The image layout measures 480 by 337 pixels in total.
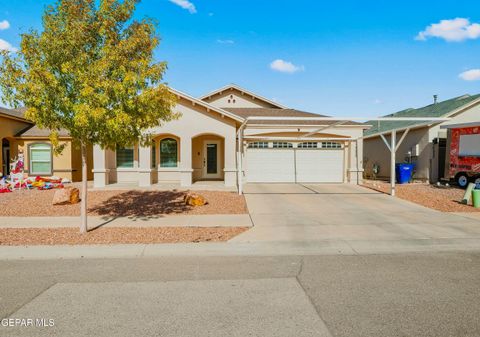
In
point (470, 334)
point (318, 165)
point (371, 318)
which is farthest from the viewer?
point (318, 165)

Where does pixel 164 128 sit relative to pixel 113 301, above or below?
above

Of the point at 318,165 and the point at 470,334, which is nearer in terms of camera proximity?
the point at 470,334

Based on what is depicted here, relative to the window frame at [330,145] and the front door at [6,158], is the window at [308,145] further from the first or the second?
the front door at [6,158]

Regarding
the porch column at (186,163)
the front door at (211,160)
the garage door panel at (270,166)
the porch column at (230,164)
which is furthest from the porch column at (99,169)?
the garage door panel at (270,166)

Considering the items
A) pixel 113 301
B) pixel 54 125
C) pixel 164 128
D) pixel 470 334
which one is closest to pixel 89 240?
pixel 54 125

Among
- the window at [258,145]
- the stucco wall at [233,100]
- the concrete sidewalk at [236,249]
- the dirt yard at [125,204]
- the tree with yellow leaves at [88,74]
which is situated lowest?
the concrete sidewalk at [236,249]

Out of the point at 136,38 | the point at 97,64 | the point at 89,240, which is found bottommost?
the point at 89,240

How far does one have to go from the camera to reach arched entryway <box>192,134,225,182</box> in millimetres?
19266

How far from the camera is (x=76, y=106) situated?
22.1ft

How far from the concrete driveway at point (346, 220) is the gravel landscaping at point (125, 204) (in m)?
1.08

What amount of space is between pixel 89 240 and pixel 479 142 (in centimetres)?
1782

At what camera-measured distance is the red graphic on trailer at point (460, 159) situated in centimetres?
1597

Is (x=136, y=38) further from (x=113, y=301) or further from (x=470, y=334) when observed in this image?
(x=470, y=334)
